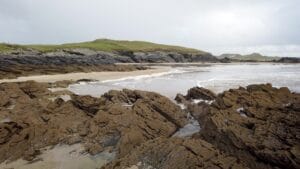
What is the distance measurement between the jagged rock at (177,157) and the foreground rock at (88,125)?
133 centimetres

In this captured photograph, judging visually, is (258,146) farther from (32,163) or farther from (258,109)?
(32,163)

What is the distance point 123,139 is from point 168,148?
2.31 meters

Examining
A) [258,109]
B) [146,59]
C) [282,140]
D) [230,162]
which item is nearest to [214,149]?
[230,162]

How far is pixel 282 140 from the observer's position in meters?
8.09

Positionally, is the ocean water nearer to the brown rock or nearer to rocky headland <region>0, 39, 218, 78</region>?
the brown rock

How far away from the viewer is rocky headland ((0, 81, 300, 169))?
8164 mm

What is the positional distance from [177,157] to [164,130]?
12.9 ft

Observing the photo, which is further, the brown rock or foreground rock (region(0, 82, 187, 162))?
foreground rock (region(0, 82, 187, 162))

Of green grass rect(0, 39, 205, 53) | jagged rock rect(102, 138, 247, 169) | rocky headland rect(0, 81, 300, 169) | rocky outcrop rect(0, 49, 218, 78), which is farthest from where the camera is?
green grass rect(0, 39, 205, 53)

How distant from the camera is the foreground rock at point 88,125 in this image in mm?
10773

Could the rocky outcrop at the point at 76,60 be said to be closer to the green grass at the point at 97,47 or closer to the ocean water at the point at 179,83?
the green grass at the point at 97,47

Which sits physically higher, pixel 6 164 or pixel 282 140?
pixel 282 140

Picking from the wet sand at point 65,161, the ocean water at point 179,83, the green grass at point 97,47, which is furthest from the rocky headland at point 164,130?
the green grass at point 97,47

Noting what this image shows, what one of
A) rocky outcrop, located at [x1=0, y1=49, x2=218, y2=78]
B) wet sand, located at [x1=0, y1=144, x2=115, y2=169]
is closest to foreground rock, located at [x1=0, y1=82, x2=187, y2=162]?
wet sand, located at [x1=0, y1=144, x2=115, y2=169]
